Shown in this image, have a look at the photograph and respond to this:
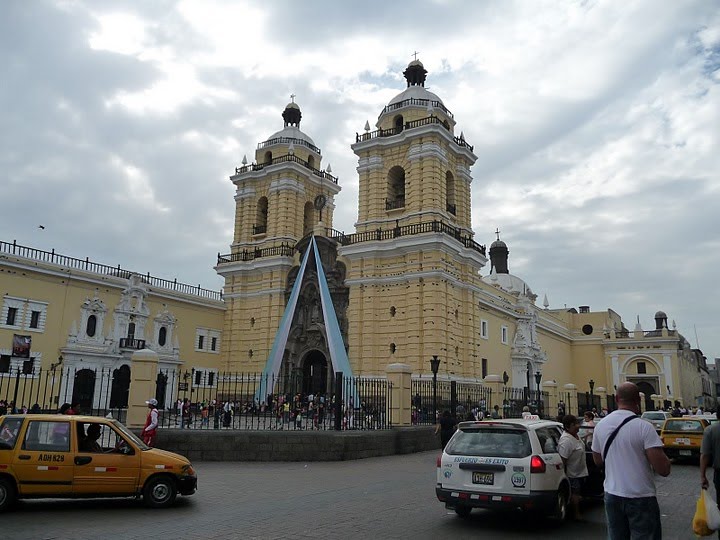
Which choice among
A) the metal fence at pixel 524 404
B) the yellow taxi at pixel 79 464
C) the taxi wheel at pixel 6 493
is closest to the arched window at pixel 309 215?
the metal fence at pixel 524 404

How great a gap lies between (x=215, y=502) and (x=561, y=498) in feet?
17.5

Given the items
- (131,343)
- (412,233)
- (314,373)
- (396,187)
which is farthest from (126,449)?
(396,187)

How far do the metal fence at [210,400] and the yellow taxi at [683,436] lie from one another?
787 centimetres

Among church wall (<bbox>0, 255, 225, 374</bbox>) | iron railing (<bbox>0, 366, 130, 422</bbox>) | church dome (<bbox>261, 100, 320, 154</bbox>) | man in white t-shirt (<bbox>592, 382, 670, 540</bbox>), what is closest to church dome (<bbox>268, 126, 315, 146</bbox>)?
church dome (<bbox>261, 100, 320, 154</bbox>)

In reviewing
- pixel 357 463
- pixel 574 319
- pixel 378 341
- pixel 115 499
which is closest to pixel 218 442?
pixel 357 463

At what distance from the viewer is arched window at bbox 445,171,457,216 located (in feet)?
111

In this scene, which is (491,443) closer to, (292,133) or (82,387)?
(82,387)

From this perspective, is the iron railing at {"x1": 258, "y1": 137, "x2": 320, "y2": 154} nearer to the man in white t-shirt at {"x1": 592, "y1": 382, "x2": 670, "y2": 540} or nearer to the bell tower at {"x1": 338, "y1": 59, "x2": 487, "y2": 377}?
the bell tower at {"x1": 338, "y1": 59, "x2": 487, "y2": 377}

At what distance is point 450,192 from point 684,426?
2056cm

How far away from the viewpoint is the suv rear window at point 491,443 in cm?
780

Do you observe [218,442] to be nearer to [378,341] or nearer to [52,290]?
[378,341]

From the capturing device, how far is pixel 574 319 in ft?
197

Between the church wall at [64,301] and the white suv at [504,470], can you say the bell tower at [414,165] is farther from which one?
the white suv at [504,470]

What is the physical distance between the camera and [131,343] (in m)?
32.5
